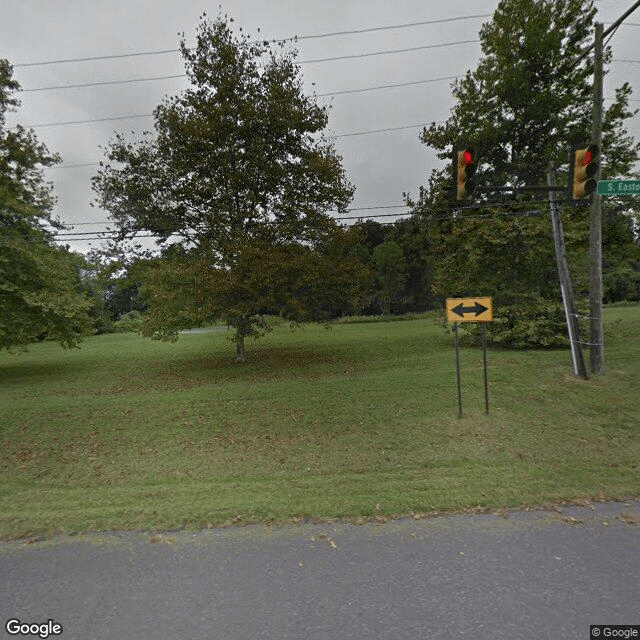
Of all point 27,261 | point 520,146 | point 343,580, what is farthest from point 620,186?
point 27,261

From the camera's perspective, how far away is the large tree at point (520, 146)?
14.0 m

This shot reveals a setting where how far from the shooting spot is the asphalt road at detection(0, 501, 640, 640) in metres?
2.53

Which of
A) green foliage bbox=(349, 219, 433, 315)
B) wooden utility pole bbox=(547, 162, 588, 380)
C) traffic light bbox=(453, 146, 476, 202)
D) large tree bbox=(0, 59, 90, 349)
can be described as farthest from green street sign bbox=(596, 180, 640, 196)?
green foliage bbox=(349, 219, 433, 315)

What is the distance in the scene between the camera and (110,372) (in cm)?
1346

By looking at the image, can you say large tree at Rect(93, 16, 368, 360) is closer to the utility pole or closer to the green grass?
the green grass

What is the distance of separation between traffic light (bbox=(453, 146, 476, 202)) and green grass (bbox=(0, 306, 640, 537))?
3.96 m

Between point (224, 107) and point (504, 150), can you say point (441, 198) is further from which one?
point (224, 107)

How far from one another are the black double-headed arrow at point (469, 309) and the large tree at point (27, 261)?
11.7 meters

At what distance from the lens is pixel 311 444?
645cm

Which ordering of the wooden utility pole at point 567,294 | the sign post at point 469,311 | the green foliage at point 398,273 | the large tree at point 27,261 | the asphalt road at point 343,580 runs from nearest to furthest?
the asphalt road at point 343,580 < the sign post at point 469,311 < the wooden utility pole at point 567,294 < the large tree at point 27,261 < the green foliage at point 398,273

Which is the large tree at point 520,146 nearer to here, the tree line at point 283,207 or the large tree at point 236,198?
the tree line at point 283,207

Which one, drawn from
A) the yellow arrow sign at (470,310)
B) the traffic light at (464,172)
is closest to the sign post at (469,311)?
the yellow arrow sign at (470,310)

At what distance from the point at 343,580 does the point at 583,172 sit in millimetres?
7394

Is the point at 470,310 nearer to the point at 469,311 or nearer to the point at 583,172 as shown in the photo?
the point at 469,311
